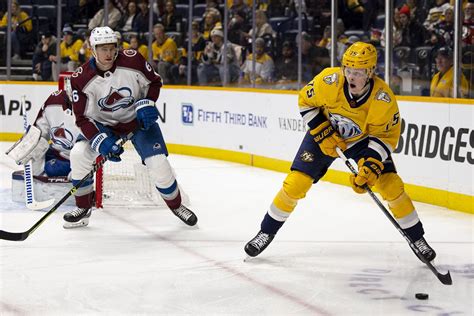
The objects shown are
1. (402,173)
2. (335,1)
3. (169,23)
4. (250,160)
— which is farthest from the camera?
(169,23)

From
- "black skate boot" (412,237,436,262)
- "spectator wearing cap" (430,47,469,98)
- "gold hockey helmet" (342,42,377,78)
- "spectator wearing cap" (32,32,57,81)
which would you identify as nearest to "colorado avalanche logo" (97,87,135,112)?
"gold hockey helmet" (342,42,377,78)

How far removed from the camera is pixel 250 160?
29.2 ft

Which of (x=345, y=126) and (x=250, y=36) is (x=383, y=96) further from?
(x=250, y=36)

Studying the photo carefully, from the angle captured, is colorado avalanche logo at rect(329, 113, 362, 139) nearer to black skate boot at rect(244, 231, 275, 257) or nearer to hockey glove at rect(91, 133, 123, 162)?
black skate boot at rect(244, 231, 275, 257)

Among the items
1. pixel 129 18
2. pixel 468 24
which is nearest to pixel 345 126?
pixel 468 24

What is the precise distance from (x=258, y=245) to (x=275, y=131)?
4.06 metres

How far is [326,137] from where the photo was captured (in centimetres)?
423

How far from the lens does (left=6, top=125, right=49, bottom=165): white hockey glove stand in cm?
595

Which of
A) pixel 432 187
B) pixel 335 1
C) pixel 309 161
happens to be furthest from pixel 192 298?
pixel 335 1

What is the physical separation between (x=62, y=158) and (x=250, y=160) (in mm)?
2938

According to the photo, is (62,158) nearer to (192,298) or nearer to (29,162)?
(29,162)

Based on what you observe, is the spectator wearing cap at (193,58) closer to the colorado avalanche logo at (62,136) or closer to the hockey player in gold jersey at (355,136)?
the colorado avalanche logo at (62,136)

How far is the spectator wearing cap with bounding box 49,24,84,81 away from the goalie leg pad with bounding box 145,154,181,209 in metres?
5.60

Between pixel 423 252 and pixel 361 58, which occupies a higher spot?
pixel 361 58
